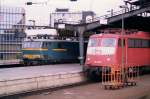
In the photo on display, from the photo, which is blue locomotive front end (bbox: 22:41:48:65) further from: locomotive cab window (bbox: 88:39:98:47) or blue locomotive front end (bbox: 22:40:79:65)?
locomotive cab window (bbox: 88:39:98:47)

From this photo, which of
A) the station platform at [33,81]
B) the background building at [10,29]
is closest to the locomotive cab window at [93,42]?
the station platform at [33,81]

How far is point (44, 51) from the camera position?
3991cm

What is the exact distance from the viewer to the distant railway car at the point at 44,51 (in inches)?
1570

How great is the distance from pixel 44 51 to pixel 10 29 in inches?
2263

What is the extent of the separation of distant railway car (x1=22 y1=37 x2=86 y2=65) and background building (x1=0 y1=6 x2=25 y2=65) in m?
46.4

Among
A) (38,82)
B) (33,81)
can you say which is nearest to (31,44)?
(38,82)

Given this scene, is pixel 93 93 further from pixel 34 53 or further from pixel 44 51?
pixel 34 53

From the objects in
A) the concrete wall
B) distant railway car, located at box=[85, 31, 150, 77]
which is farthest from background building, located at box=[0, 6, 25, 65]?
the concrete wall

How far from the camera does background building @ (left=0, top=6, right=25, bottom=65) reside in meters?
91.1

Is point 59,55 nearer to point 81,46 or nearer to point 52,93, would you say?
point 81,46

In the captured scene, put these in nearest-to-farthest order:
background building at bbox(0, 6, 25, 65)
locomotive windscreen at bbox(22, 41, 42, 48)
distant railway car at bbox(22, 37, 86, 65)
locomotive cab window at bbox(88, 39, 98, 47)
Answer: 1. locomotive cab window at bbox(88, 39, 98, 47)
2. distant railway car at bbox(22, 37, 86, 65)
3. locomotive windscreen at bbox(22, 41, 42, 48)
4. background building at bbox(0, 6, 25, 65)

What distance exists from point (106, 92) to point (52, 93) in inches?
108

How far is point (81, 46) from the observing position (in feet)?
127

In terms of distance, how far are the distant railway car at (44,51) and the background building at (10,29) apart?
46.4 metres
